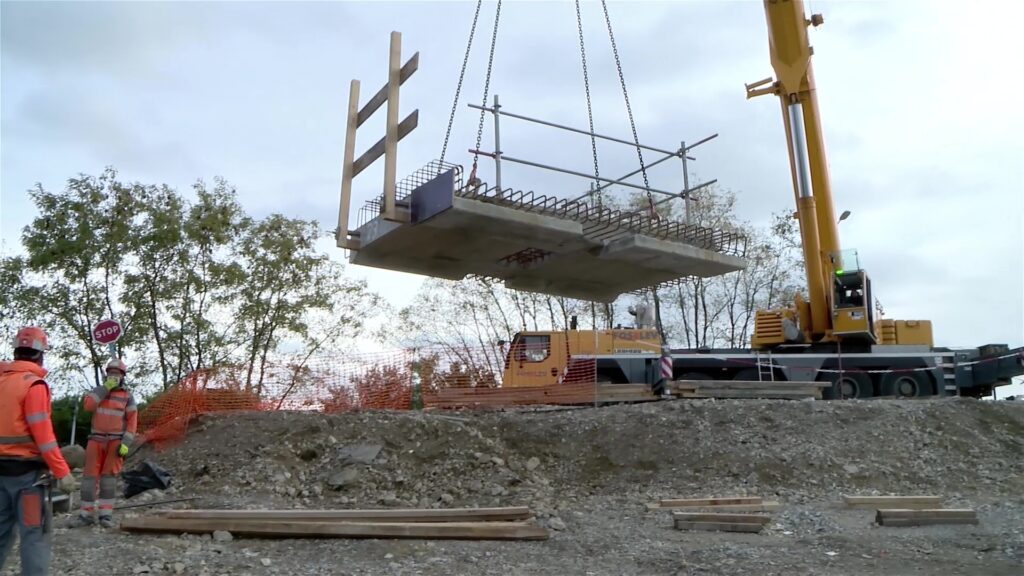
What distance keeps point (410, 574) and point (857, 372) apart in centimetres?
1309

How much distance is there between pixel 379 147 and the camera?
9094 mm

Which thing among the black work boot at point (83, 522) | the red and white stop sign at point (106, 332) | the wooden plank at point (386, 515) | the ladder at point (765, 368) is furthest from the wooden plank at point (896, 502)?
the red and white stop sign at point (106, 332)

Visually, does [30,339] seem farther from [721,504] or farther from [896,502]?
[896,502]

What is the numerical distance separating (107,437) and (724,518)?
249 inches

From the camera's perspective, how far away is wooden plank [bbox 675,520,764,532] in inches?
307

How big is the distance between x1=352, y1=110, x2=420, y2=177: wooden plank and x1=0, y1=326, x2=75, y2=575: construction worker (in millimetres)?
4727

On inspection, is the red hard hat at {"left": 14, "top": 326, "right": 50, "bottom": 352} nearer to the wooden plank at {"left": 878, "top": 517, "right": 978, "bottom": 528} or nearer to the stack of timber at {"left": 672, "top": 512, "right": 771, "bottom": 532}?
the stack of timber at {"left": 672, "top": 512, "right": 771, "bottom": 532}

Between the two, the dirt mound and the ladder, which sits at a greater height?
the ladder

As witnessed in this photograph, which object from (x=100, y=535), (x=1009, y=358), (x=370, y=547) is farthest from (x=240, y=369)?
(x=1009, y=358)

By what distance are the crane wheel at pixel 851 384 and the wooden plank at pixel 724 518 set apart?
9.74 meters

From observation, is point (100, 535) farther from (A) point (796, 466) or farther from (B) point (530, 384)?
(B) point (530, 384)

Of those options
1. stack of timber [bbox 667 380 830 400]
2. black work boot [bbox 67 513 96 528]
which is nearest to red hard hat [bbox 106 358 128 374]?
black work boot [bbox 67 513 96 528]

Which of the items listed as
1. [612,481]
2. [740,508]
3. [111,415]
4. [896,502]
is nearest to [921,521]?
[896,502]

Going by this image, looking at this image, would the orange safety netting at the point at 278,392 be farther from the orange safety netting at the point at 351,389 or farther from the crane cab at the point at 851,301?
the crane cab at the point at 851,301
